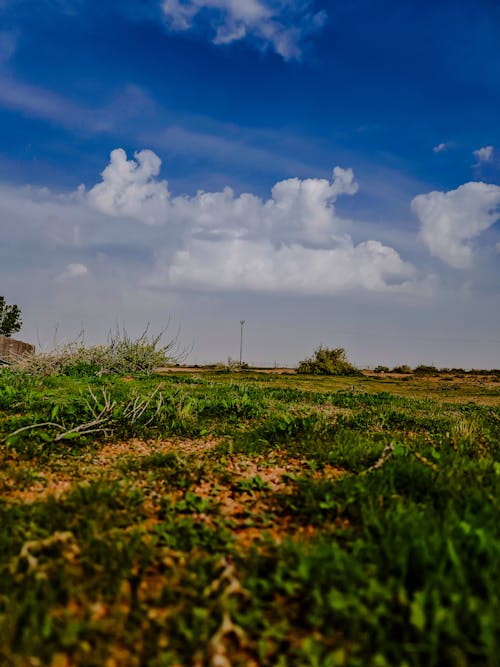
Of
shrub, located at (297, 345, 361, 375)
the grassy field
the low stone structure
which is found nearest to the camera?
the grassy field

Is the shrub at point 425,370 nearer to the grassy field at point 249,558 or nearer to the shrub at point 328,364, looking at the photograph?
the shrub at point 328,364

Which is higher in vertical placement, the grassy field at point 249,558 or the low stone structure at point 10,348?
the low stone structure at point 10,348

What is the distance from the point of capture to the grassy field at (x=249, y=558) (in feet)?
7.50

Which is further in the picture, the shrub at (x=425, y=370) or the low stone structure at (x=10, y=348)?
the shrub at (x=425, y=370)

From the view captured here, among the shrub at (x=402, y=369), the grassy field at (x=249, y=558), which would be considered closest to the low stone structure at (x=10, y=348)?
the grassy field at (x=249, y=558)

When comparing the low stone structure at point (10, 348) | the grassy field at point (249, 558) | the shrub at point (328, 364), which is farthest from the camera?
the shrub at point (328, 364)

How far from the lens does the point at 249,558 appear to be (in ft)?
10.3

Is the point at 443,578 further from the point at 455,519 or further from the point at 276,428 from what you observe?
the point at 276,428

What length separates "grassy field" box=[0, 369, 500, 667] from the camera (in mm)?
2287

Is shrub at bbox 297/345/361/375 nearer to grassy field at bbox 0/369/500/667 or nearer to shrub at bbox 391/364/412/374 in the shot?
shrub at bbox 391/364/412/374

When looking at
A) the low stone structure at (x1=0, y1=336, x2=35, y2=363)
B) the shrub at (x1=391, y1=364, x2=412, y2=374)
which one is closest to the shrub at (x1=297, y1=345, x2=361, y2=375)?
the shrub at (x1=391, y1=364, x2=412, y2=374)

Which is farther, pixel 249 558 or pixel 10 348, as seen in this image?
pixel 10 348

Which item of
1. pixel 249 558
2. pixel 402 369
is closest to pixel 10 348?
pixel 249 558

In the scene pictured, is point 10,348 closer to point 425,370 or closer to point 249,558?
point 249,558
